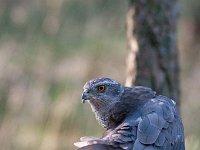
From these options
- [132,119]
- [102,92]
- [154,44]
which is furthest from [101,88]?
[154,44]

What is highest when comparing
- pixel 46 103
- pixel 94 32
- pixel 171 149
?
pixel 94 32

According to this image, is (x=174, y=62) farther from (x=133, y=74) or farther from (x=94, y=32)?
(x=94, y=32)

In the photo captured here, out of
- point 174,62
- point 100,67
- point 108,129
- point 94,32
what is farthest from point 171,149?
point 94,32

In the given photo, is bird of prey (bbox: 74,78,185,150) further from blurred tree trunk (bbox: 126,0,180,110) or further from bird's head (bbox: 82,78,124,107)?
blurred tree trunk (bbox: 126,0,180,110)

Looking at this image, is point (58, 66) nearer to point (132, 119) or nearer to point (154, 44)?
point (154, 44)

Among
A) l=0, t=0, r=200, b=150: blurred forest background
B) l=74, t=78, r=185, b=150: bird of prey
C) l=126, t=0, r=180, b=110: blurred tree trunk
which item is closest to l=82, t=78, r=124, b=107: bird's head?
l=74, t=78, r=185, b=150: bird of prey

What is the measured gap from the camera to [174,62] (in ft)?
33.0

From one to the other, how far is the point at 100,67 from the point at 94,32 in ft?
3.44

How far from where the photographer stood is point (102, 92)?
9344mm

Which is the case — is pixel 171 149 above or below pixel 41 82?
below

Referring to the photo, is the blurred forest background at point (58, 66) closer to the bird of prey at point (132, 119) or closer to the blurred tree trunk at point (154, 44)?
the blurred tree trunk at point (154, 44)

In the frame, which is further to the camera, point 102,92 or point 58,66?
point 58,66

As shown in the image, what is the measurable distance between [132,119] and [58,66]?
4915 mm

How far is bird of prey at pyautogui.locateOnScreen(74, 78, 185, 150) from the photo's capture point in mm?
8141
